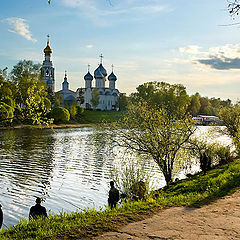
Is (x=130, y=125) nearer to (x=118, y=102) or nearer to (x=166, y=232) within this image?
(x=166, y=232)

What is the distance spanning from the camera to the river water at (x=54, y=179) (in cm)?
1156

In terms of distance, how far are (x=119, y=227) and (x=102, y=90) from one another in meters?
105

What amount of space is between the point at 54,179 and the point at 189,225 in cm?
1042

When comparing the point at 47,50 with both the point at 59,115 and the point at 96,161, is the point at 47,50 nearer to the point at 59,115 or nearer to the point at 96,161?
the point at 59,115

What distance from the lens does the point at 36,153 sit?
23594mm

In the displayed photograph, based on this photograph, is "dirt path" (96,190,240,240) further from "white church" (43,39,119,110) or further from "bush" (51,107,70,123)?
"white church" (43,39,119,110)

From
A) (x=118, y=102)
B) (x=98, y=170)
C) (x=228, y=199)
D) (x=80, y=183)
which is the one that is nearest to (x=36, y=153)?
(x=98, y=170)

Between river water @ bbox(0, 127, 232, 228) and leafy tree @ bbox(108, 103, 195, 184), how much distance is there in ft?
4.52

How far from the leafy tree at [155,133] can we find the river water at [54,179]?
1377mm

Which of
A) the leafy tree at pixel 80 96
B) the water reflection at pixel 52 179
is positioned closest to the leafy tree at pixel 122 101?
the leafy tree at pixel 80 96

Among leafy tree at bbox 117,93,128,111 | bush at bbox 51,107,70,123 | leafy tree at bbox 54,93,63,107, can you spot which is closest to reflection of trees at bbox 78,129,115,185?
bush at bbox 51,107,70,123

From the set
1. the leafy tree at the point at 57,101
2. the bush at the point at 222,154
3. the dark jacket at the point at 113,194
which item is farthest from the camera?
the leafy tree at the point at 57,101

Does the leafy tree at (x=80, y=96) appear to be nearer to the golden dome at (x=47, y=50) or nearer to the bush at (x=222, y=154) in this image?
the golden dome at (x=47, y=50)

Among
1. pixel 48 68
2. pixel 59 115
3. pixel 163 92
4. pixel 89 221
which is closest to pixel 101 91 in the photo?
pixel 48 68
